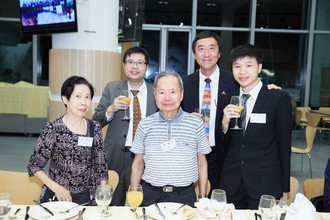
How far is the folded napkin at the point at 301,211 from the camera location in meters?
1.71

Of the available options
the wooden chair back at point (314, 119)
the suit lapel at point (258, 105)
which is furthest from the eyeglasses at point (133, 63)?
the wooden chair back at point (314, 119)

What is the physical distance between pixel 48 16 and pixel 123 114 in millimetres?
1966

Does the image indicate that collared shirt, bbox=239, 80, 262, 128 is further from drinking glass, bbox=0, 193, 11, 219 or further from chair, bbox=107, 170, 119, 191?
drinking glass, bbox=0, 193, 11, 219

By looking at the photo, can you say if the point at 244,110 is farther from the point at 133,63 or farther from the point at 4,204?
the point at 4,204

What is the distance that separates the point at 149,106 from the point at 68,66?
1355 mm

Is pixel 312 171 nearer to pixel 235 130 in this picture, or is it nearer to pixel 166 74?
pixel 235 130

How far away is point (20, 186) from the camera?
250cm

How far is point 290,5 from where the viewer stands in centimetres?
1127

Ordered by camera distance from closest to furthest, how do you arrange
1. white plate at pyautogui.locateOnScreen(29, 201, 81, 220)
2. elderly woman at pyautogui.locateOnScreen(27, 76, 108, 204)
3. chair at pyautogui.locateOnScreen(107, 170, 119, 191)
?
white plate at pyautogui.locateOnScreen(29, 201, 81, 220)
elderly woman at pyautogui.locateOnScreen(27, 76, 108, 204)
chair at pyautogui.locateOnScreen(107, 170, 119, 191)

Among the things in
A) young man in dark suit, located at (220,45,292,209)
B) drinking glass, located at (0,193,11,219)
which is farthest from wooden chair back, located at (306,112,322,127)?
drinking glass, located at (0,193,11,219)

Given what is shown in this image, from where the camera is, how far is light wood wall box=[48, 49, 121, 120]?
3.86 meters

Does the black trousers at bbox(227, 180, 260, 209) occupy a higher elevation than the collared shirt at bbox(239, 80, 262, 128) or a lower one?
lower

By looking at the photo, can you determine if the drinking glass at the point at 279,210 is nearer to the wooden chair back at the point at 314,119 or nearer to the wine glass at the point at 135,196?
the wine glass at the point at 135,196

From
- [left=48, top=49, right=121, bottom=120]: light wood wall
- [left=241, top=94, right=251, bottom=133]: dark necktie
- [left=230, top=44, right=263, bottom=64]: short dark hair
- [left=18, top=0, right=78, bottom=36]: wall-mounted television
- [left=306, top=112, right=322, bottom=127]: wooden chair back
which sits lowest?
[left=306, top=112, right=322, bottom=127]: wooden chair back
